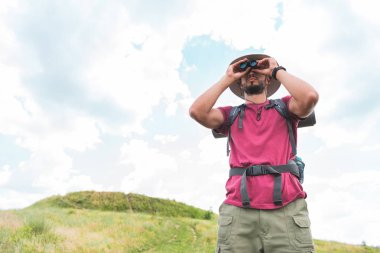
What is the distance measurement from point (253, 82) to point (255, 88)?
0.08 m

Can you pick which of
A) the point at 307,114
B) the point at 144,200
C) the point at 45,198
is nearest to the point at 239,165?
the point at 307,114

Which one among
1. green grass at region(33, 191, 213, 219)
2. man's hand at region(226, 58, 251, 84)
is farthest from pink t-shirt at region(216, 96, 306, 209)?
green grass at region(33, 191, 213, 219)

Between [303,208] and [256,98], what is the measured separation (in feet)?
4.61

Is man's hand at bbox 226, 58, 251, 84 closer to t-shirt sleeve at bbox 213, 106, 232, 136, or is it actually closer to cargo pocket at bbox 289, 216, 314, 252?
t-shirt sleeve at bbox 213, 106, 232, 136

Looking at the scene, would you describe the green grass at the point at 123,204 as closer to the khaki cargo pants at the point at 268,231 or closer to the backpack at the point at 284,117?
the backpack at the point at 284,117

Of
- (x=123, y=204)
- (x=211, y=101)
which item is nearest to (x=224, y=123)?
(x=211, y=101)

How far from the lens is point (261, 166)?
395cm

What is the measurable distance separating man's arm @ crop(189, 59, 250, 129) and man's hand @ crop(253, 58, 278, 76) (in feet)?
0.50

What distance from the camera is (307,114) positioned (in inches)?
164

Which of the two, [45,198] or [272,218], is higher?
[45,198]

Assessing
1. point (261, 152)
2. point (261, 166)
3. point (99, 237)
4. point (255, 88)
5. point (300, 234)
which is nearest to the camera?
point (300, 234)

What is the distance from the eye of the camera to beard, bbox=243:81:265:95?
4.52 meters

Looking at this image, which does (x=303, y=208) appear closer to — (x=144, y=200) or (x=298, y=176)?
(x=298, y=176)

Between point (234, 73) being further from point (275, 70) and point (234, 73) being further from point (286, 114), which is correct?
point (286, 114)
